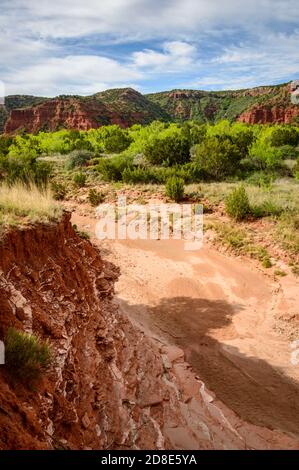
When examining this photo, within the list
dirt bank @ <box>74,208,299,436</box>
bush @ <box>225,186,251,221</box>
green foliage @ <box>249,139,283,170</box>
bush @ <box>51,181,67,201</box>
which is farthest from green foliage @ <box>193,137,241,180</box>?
dirt bank @ <box>74,208,299,436</box>

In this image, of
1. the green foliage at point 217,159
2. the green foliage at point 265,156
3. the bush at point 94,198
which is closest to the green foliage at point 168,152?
the green foliage at point 217,159

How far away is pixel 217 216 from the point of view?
14.4 m

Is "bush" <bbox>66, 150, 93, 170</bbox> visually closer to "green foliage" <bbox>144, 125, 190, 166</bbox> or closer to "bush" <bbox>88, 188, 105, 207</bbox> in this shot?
"green foliage" <bbox>144, 125, 190, 166</bbox>

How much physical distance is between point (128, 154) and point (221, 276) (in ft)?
49.5

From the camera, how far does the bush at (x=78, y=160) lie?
889 inches

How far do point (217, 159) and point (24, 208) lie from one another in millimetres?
14805

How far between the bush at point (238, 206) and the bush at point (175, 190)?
2703 mm

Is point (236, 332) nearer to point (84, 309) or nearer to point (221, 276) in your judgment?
point (221, 276)

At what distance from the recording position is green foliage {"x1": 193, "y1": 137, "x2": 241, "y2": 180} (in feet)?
61.9

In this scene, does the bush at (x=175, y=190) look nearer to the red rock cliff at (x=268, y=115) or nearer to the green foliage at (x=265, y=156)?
the green foliage at (x=265, y=156)

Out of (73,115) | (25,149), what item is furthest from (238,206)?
(73,115)

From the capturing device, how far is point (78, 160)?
23000mm

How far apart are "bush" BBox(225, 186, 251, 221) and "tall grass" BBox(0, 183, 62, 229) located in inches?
351

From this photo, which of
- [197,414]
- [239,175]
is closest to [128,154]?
[239,175]
